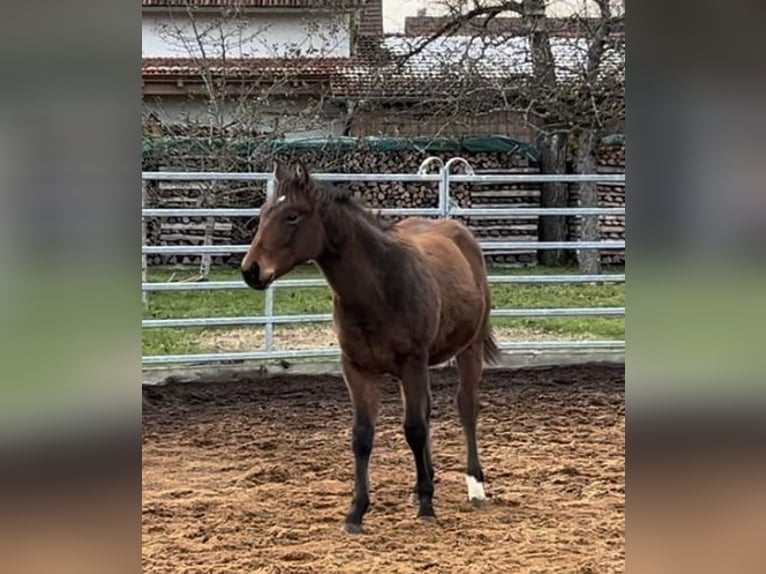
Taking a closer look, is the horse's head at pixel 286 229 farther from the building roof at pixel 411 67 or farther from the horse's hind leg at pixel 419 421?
the building roof at pixel 411 67

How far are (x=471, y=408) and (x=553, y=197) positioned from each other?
302cm

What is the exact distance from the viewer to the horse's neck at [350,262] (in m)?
2.48

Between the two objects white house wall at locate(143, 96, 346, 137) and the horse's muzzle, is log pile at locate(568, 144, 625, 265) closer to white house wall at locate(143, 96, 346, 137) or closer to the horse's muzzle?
white house wall at locate(143, 96, 346, 137)

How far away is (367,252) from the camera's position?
2.53 m

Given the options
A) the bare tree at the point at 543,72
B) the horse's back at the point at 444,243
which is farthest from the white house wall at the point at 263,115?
the horse's back at the point at 444,243

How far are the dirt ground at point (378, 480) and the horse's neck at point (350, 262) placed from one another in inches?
28.2

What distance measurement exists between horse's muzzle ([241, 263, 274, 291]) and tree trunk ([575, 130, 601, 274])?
10.2 ft

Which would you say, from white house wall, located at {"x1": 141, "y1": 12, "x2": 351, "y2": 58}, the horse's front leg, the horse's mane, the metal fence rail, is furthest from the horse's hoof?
white house wall, located at {"x1": 141, "y1": 12, "x2": 351, "y2": 58}

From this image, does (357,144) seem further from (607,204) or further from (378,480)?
(378,480)
